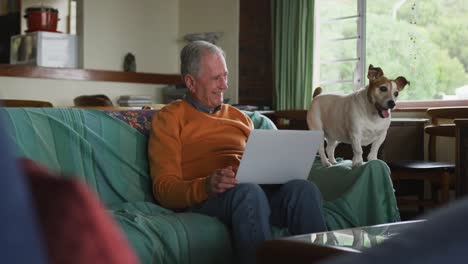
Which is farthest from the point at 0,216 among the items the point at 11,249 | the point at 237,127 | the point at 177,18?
the point at 177,18

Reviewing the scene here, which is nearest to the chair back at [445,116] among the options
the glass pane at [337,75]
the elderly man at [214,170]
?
the glass pane at [337,75]

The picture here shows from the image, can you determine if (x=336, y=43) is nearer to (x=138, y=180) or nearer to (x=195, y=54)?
(x=195, y=54)

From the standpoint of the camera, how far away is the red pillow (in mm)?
374

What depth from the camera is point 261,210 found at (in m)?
2.30

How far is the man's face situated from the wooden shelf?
326cm

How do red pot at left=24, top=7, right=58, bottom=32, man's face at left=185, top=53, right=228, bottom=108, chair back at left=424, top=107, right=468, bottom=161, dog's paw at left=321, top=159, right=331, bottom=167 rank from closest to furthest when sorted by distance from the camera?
man's face at left=185, top=53, right=228, bottom=108 < dog's paw at left=321, top=159, right=331, bottom=167 < chair back at left=424, top=107, right=468, bottom=161 < red pot at left=24, top=7, right=58, bottom=32

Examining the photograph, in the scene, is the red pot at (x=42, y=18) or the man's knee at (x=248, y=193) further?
A: the red pot at (x=42, y=18)

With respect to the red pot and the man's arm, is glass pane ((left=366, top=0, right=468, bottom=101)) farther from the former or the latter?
the man's arm

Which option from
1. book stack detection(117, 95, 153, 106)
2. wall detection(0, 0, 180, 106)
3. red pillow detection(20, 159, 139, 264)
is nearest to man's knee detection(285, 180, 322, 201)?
red pillow detection(20, 159, 139, 264)

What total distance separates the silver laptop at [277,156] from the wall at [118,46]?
3.65 metres

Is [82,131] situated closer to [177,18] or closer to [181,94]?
[181,94]

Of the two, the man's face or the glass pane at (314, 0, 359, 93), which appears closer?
the man's face

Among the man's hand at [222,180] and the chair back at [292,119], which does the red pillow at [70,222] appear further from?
the chair back at [292,119]

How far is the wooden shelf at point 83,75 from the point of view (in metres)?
5.65
